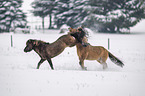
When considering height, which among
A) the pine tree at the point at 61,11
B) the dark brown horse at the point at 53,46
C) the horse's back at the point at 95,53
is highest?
the pine tree at the point at 61,11

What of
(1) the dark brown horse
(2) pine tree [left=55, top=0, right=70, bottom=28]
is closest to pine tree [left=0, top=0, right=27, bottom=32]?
(2) pine tree [left=55, top=0, right=70, bottom=28]

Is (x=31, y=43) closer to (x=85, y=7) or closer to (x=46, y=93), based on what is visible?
(x=46, y=93)

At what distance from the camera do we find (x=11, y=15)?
38.4 metres

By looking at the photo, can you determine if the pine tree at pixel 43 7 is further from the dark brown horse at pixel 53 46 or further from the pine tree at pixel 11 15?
the dark brown horse at pixel 53 46

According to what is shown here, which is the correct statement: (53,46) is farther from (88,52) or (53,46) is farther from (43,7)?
(43,7)

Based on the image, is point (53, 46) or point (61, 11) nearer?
point (53, 46)

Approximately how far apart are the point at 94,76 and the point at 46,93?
2.08 m

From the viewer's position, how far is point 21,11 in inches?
1598

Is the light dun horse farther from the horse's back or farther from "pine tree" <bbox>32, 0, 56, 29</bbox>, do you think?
"pine tree" <bbox>32, 0, 56, 29</bbox>

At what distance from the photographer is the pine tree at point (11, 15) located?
38.4 metres

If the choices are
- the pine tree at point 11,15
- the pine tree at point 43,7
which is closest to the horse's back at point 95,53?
the pine tree at point 11,15

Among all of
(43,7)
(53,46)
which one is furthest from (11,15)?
(53,46)

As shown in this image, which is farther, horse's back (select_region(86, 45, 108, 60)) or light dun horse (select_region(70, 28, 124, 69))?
horse's back (select_region(86, 45, 108, 60))

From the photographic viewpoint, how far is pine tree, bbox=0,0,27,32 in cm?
3844
